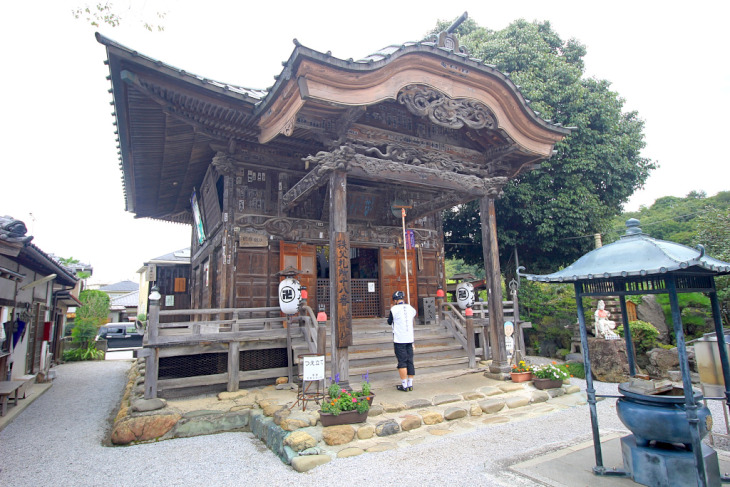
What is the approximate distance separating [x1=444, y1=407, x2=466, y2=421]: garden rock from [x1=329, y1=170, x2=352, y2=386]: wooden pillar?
1.78 m

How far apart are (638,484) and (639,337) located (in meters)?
9.71

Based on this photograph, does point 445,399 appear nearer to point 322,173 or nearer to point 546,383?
point 546,383

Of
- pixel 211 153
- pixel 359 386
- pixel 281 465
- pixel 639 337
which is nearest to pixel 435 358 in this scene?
pixel 359 386

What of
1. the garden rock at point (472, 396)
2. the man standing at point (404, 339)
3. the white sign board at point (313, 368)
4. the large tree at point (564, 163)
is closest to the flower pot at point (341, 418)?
the white sign board at point (313, 368)

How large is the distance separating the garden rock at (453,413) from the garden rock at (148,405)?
203 inches

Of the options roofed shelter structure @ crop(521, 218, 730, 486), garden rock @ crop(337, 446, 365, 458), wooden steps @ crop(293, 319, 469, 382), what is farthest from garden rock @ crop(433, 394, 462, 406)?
roofed shelter structure @ crop(521, 218, 730, 486)

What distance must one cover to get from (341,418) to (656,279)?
4.39 metres

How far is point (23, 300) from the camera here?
11141 millimetres

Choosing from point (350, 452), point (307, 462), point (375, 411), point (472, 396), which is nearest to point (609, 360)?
point (472, 396)

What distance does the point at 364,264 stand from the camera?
1367 cm

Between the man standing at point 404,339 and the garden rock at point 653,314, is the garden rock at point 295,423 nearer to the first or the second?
the man standing at point 404,339

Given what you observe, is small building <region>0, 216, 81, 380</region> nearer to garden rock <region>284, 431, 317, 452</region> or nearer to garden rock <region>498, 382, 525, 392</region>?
garden rock <region>284, 431, 317, 452</region>

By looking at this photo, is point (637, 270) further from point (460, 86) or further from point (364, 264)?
point (364, 264)

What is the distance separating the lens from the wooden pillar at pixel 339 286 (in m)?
7.19
